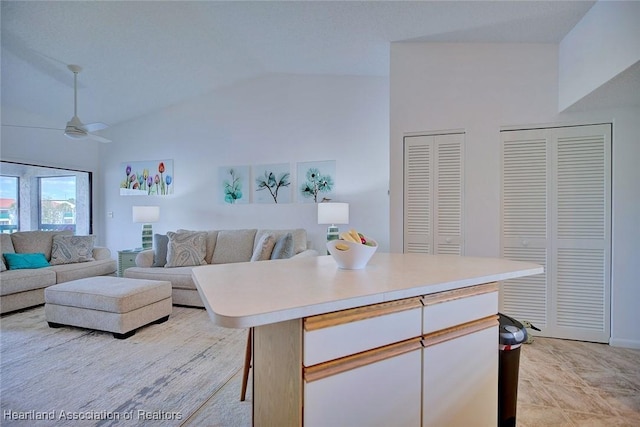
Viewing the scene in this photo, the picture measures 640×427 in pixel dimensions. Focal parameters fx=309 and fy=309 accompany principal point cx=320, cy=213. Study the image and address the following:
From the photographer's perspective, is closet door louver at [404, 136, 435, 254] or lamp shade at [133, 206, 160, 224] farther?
lamp shade at [133, 206, 160, 224]

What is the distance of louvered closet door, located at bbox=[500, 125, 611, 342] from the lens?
2656 mm

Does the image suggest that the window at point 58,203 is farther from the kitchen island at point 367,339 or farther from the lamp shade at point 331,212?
the kitchen island at point 367,339

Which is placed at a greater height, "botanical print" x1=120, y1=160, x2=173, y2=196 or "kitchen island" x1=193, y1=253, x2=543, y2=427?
"botanical print" x1=120, y1=160, x2=173, y2=196

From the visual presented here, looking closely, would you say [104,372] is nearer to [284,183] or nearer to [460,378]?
[460,378]

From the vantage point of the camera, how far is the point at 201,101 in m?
4.97

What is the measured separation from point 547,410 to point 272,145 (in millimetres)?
4097

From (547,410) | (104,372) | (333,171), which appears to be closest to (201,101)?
(333,171)

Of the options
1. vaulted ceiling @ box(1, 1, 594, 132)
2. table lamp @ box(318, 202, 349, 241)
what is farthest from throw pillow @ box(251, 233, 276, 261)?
vaulted ceiling @ box(1, 1, 594, 132)

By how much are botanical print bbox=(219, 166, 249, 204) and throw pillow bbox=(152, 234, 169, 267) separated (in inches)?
43.4

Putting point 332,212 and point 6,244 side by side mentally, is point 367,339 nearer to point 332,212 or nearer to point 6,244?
point 332,212

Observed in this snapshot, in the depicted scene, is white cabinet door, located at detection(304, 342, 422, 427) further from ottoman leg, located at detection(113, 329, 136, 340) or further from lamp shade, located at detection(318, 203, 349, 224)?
lamp shade, located at detection(318, 203, 349, 224)

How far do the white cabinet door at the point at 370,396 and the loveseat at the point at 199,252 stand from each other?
7.93 ft

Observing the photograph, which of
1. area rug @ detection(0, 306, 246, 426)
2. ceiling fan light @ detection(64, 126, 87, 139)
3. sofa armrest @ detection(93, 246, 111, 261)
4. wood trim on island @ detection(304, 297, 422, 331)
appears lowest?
area rug @ detection(0, 306, 246, 426)

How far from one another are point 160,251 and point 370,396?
12.4 feet
